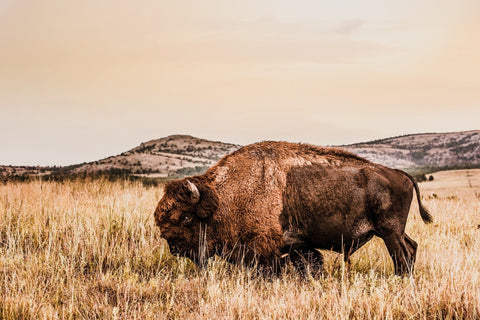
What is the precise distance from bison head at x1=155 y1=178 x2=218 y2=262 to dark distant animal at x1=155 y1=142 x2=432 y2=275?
1cm

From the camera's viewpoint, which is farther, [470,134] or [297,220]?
[470,134]

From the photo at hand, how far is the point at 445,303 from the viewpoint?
13.7 ft

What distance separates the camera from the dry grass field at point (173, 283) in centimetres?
413

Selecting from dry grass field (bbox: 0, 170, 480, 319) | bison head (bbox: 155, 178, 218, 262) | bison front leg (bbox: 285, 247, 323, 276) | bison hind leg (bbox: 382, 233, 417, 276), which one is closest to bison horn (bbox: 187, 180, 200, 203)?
bison head (bbox: 155, 178, 218, 262)

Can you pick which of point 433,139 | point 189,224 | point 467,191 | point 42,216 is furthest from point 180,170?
point 433,139

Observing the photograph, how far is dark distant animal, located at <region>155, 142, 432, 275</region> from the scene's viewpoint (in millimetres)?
5141

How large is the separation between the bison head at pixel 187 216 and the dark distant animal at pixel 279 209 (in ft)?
0.04

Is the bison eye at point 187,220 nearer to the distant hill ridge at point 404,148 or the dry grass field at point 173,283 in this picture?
the dry grass field at point 173,283

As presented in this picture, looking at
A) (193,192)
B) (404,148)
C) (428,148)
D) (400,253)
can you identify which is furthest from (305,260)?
(428,148)

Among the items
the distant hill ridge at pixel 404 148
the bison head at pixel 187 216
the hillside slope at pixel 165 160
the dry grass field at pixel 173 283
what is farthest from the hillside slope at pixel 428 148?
the bison head at pixel 187 216

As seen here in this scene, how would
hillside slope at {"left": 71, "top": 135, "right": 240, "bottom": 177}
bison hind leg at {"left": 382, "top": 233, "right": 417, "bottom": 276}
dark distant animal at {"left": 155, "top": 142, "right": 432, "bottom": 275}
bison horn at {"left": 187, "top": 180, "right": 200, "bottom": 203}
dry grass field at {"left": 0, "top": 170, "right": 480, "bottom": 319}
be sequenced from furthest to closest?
hillside slope at {"left": 71, "top": 135, "right": 240, "bottom": 177} → bison hind leg at {"left": 382, "top": 233, "right": 417, "bottom": 276} → dark distant animal at {"left": 155, "top": 142, "right": 432, "bottom": 275} → bison horn at {"left": 187, "top": 180, "right": 200, "bottom": 203} → dry grass field at {"left": 0, "top": 170, "right": 480, "bottom": 319}

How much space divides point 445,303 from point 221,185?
278 centimetres

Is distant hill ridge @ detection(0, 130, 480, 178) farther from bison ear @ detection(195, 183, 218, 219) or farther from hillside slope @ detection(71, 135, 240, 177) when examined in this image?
bison ear @ detection(195, 183, 218, 219)

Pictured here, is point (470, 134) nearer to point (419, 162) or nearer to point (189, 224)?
point (419, 162)
